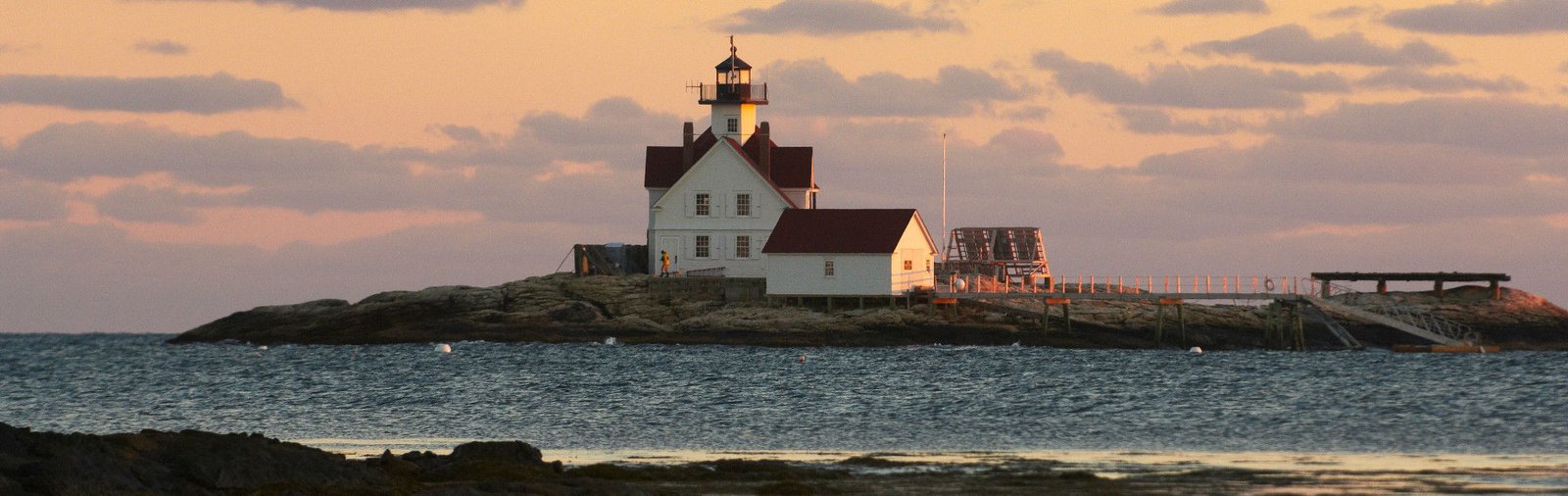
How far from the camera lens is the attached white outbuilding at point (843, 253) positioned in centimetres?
6053

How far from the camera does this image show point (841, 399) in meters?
37.7

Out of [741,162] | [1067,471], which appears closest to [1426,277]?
[741,162]

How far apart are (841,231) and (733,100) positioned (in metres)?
10.8

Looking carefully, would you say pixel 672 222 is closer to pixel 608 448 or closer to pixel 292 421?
pixel 292 421

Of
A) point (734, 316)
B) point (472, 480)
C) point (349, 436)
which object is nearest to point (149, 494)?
point (472, 480)

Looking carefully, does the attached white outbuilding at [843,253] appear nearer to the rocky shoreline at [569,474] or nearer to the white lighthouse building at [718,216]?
the white lighthouse building at [718,216]

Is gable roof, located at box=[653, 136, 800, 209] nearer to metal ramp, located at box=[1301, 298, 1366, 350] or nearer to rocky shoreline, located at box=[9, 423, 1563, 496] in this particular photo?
metal ramp, located at box=[1301, 298, 1366, 350]

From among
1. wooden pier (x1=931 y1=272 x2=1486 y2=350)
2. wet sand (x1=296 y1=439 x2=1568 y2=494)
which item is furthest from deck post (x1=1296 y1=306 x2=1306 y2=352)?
wet sand (x1=296 y1=439 x2=1568 y2=494)

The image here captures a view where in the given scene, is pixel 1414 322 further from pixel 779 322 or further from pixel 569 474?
pixel 569 474

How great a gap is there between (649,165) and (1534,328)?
3118cm

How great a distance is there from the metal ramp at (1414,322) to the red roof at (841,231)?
1317 cm

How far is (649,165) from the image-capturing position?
69.9 meters

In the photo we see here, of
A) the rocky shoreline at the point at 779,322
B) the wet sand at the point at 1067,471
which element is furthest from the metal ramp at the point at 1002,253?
the wet sand at the point at 1067,471

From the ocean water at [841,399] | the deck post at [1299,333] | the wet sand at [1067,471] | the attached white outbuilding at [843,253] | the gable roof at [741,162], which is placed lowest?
the wet sand at [1067,471]
